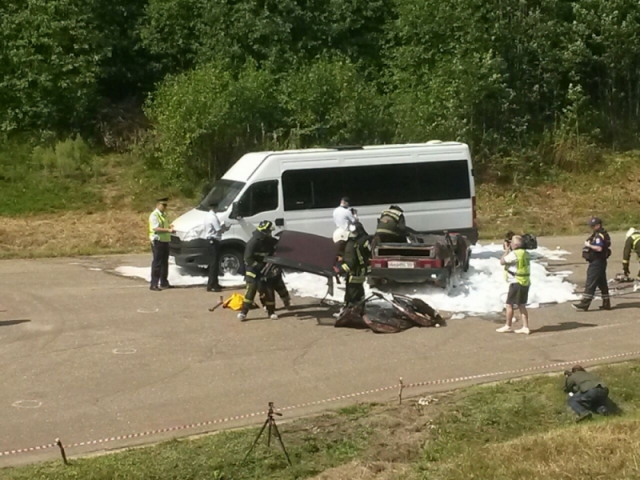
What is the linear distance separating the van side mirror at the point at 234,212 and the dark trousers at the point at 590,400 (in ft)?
32.4

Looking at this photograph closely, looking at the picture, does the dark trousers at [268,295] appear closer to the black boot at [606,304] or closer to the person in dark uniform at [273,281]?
the person in dark uniform at [273,281]

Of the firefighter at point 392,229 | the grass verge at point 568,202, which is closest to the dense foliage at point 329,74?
the grass verge at point 568,202

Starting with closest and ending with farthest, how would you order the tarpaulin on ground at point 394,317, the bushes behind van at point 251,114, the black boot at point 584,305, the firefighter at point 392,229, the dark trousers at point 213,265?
the tarpaulin on ground at point 394,317, the black boot at point 584,305, the dark trousers at point 213,265, the firefighter at point 392,229, the bushes behind van at point 251,114

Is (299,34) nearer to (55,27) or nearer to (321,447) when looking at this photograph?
(55,27)

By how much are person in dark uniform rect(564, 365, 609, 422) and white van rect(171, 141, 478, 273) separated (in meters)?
9.57

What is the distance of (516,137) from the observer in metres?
34.6

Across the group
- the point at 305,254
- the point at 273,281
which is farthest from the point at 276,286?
the point at 305,254

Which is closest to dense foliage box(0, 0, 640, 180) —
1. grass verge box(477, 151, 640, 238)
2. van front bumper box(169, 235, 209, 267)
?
grass verge box(477, 151, 640, 238)

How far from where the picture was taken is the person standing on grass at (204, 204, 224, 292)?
59.5 feet

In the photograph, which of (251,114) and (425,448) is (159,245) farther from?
(251,114)

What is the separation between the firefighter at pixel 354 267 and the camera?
51.1ft

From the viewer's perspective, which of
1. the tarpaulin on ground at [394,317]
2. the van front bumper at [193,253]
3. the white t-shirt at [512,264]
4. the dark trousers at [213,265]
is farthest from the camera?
the van front bumper at [193,253]

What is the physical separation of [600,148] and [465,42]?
673 centimetres

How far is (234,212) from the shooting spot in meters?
19.5
